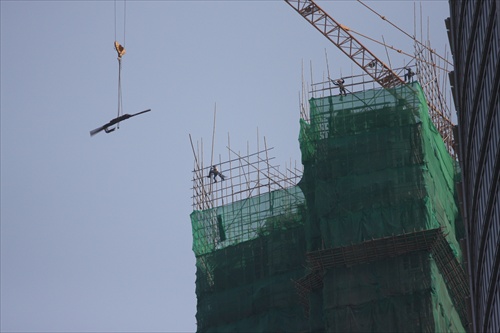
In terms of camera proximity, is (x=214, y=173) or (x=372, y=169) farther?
(x=214, y=173)

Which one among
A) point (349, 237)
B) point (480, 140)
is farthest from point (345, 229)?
point (480, 140)

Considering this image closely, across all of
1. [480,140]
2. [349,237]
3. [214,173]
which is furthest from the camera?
[214,173]

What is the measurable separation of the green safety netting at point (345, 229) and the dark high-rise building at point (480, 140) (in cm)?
1858

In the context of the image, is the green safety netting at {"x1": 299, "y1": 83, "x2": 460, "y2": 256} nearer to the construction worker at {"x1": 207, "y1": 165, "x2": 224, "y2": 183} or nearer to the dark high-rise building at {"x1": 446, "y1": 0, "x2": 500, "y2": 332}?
the construction worker at {"x1": 207, "y1": 165, "x2": 224, "y2": 183}

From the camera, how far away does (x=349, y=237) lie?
100 m

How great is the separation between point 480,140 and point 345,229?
32493 mm

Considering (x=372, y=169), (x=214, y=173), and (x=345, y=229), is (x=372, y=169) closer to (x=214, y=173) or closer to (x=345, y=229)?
(x=345, y=229)

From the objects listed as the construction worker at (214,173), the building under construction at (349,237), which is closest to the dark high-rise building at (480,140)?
the building under construction at (349,237)

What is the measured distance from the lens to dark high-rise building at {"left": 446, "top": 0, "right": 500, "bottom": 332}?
2501 inches

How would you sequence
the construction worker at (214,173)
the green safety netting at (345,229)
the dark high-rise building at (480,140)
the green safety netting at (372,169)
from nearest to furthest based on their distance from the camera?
the dark high-rise building at (480,140), the green safety netting at (345,229), the green safety netting at (372,169), the construction worker at (214,173)

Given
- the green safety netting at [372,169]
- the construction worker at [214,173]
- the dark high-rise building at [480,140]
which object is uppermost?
the construction worker at [214,173]

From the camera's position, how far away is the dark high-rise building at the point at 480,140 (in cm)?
6352

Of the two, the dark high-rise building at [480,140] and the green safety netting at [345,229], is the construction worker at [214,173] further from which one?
the dark high-rise building at [480,140]

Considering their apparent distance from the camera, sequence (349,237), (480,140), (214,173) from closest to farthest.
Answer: (480,140), (349,237), (214,173)
